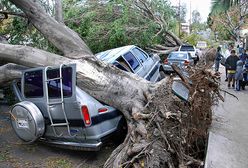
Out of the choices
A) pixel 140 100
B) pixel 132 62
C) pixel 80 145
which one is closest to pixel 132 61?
pixel 132 62

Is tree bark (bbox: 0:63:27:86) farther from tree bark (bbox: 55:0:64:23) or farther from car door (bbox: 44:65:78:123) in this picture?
tree bark (bbox: 55:0:64:23)

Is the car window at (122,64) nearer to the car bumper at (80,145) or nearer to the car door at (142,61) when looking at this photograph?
the car door at (142,61)

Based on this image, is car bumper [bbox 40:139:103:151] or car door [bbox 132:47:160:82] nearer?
car bumper [bbox 40:139:103:151]

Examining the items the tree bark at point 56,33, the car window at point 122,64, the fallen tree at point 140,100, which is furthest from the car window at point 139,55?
the fallen tree at point 140,100

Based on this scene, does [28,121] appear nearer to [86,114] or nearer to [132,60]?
[86,114]

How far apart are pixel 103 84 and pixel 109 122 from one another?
976 millimetres

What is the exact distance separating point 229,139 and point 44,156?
399cm

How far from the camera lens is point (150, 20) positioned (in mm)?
18828

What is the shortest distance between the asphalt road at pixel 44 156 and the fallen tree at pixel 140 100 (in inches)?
38.7

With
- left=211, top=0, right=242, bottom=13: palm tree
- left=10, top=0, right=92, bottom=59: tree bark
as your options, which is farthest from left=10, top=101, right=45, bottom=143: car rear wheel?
left=211, top=0, right=242, bottom=13: palm tree

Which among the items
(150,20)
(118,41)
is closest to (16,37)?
(118,41)

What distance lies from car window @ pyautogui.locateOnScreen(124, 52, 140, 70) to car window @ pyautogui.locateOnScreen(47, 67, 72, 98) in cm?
283

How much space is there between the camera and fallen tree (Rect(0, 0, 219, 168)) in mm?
5250

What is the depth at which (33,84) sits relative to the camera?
669 centimetres
